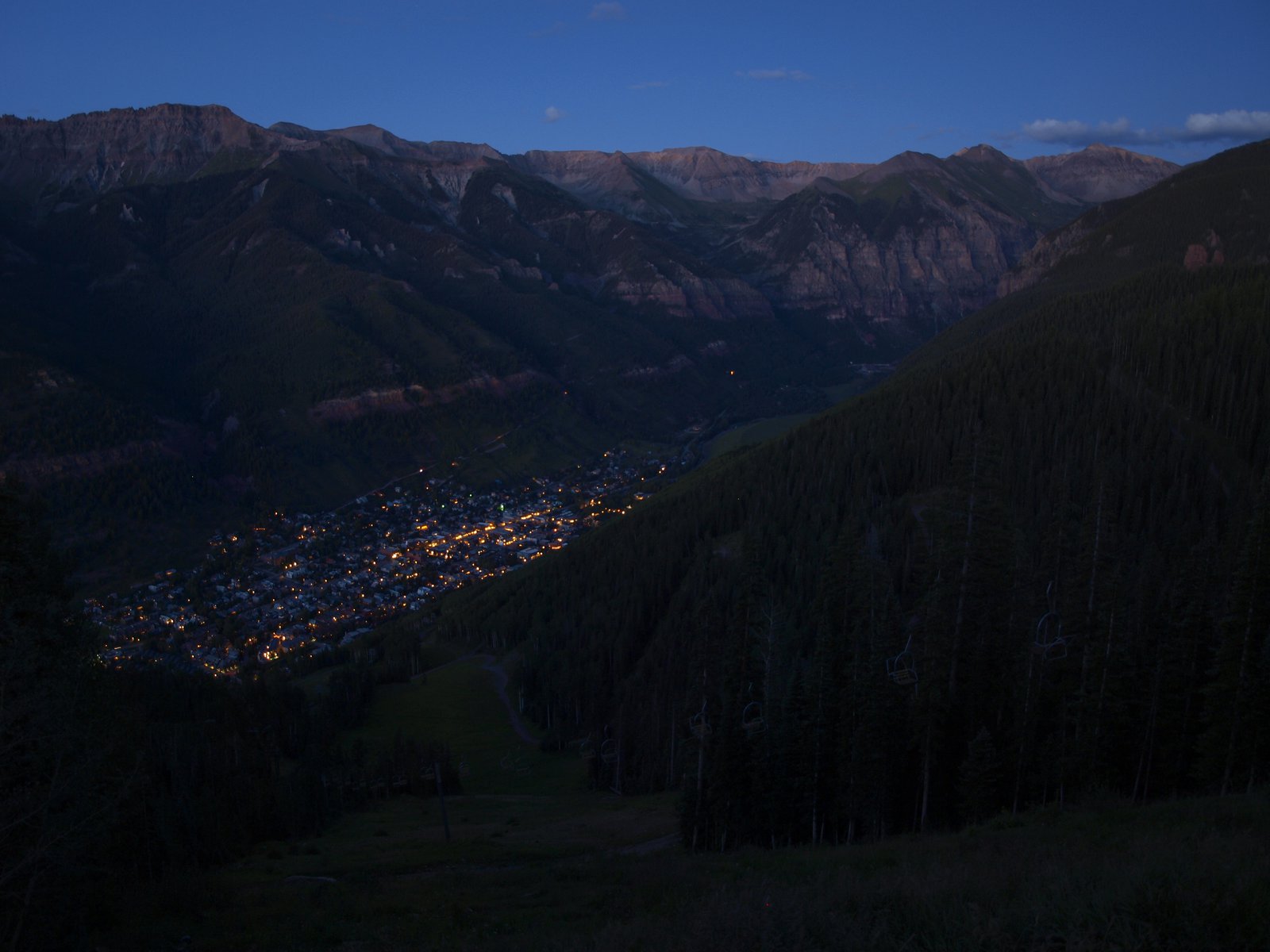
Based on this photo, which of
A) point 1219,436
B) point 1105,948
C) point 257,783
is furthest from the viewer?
point 1219,436

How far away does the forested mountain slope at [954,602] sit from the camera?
34.7 meters

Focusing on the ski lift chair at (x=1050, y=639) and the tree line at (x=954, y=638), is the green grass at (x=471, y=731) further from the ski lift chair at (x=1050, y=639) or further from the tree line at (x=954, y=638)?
the ski lift chair at (x=1050, y=639)

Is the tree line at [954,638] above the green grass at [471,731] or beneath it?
above

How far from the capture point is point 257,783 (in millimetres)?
48656

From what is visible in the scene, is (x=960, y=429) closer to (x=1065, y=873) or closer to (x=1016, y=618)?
(x=1016, y=618)

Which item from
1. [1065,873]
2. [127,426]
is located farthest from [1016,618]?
[127,426]

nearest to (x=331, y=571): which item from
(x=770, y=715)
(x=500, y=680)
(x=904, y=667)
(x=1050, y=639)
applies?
(x=500, y=680)

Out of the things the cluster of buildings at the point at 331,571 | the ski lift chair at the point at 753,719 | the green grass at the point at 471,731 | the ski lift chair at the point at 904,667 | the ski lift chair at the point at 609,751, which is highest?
the ski lift chair at the point at 904,667

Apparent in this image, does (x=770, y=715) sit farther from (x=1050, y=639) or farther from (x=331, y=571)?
(x=331, y=571)

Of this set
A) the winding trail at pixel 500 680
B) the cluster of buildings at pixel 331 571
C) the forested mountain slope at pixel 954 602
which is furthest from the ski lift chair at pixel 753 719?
→ the cluster of buildings at pixel 331 571

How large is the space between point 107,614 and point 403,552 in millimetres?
48352

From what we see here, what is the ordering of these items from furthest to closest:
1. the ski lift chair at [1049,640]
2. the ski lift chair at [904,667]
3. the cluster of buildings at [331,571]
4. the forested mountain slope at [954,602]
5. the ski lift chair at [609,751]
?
the cluster of buildings at [331,571] → the ski lift chair at [609,751] → the forested mountain slope at [954,602] → the ski lift chair at [904,667] → the ski lift chair at [1049,640]

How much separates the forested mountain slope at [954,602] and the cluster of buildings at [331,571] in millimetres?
23854

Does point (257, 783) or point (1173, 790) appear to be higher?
point (1173, 790)
